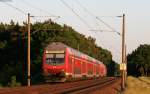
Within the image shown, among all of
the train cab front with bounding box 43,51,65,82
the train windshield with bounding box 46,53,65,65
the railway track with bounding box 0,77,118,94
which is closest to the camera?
the railway track with bounding box 0,77,118,94

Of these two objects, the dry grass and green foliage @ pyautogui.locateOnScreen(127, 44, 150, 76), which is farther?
green foliage @ pyautogui.locateOnScreen(127, 44, 150, 76)

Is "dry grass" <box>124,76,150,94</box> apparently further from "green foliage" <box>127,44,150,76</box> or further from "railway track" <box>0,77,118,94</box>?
"green foliage" <box>127,44,150,76</box>

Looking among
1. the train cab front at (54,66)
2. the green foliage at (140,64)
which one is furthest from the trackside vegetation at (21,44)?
the green foliage at (140,64)

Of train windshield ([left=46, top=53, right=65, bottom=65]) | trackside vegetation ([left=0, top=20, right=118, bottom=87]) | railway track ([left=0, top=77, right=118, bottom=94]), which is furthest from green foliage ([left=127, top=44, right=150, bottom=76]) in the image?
railway track ([left=0, top=77, right=118, bottom=94])

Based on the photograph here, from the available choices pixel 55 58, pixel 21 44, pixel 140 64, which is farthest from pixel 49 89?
pixel 140 64

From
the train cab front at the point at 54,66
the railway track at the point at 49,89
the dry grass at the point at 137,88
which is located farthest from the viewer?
the train cab front at the point at 54,66

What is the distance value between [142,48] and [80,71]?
10773 cm

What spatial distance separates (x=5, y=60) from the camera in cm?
7994

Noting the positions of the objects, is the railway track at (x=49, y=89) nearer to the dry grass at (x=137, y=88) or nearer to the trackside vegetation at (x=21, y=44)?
the dry grass at (x=137, y=88)

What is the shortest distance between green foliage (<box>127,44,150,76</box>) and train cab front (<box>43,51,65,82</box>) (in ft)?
332

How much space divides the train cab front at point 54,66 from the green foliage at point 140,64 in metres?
101

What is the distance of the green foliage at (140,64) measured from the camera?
151 meters

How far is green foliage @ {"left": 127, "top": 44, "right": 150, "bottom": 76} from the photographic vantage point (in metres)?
151

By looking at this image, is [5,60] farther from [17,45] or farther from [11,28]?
[11,28]
